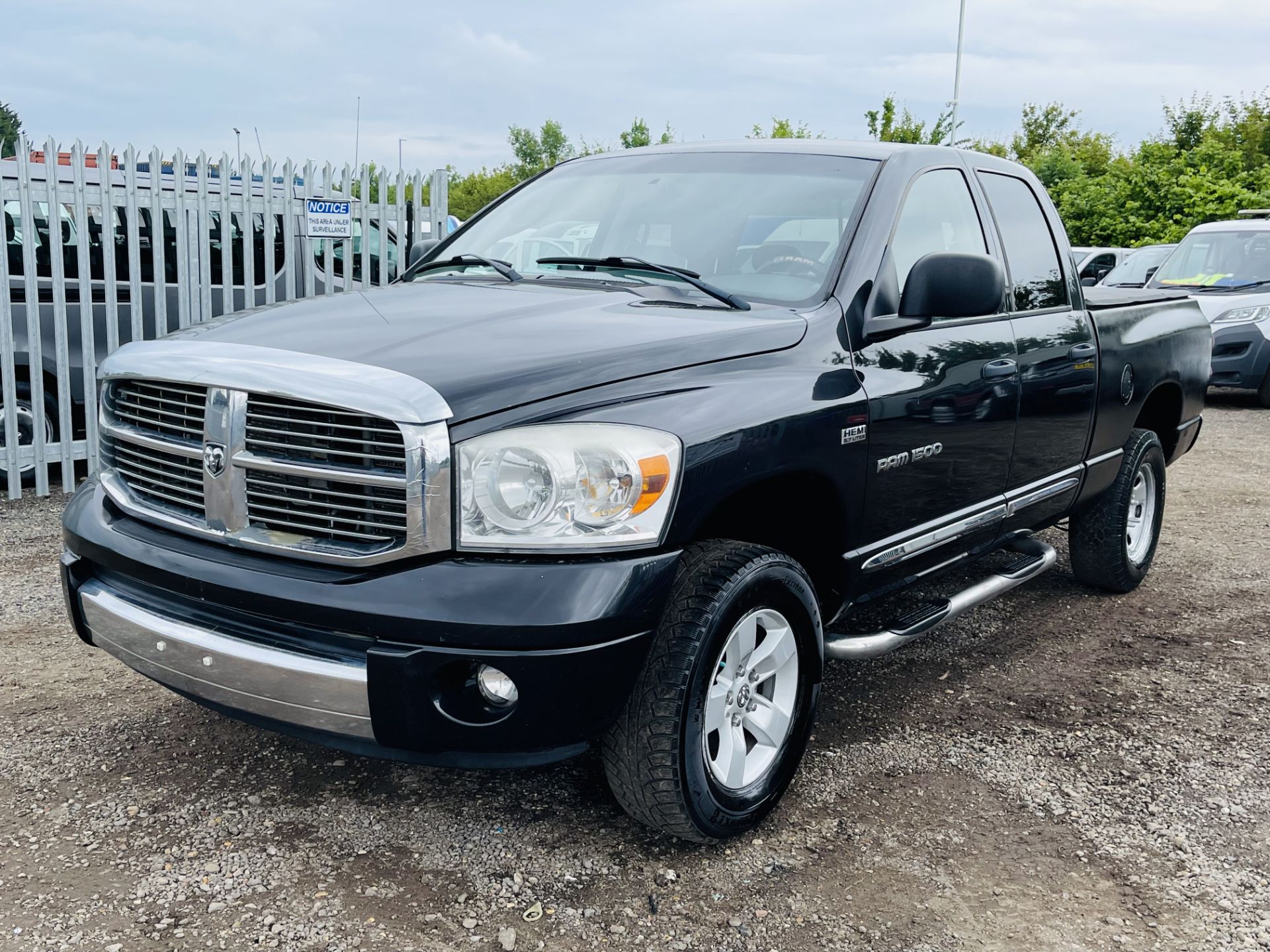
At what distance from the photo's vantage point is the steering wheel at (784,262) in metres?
3.40

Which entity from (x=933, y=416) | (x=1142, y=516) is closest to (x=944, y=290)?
(x=933, y=416)

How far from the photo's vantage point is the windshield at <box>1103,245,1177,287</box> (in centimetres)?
1466

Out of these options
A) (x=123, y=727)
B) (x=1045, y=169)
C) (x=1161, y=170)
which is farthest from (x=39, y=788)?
(x=1045, y=169)

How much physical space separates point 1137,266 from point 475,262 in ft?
44.0

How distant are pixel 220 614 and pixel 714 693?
1.17 meters

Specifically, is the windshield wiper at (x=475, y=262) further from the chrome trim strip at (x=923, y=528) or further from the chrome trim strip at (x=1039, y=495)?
the chrome trim strip at (x=1039, y=495)

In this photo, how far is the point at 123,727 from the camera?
11.7 feet

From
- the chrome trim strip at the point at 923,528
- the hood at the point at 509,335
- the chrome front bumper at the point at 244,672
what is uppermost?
the hood at the point at 509,335

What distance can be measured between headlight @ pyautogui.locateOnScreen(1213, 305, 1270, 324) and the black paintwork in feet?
30.4

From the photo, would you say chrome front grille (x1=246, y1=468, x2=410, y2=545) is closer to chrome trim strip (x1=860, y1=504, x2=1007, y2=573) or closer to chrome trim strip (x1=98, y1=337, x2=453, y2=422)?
chrome trim strip (x1=98, y1=337, x2=453, y2=422)

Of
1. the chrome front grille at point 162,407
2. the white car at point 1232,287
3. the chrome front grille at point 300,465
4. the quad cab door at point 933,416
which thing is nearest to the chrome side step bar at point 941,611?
the quad cab door at point 933,416

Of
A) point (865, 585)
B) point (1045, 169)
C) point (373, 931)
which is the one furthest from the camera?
point (1045, 169)

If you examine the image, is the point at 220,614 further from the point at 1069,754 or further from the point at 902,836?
the point at 1069,754

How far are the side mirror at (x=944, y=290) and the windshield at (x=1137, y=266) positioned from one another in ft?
40.2
